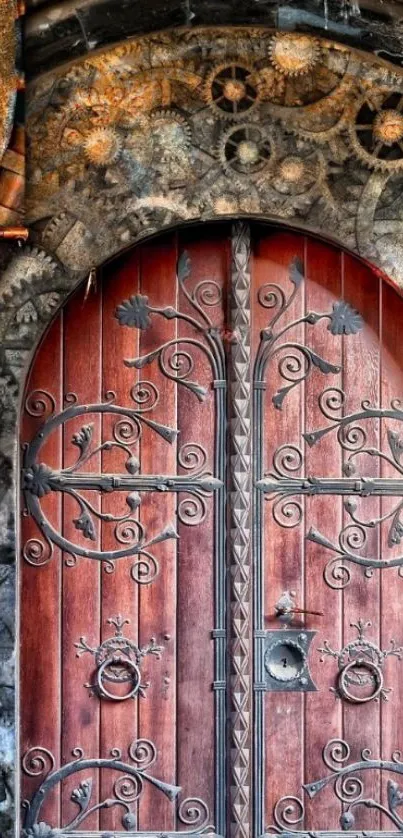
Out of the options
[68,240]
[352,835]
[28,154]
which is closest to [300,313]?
[68,240]

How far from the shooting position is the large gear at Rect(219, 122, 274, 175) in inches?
122

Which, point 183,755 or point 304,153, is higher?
point 304,153

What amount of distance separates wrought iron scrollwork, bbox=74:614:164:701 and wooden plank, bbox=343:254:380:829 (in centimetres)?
64

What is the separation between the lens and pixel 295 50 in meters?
3.04

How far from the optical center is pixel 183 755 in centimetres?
318

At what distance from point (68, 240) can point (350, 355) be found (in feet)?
3.11

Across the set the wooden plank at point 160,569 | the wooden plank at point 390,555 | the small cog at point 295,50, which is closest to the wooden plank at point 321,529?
the wooden plank at point 390,555

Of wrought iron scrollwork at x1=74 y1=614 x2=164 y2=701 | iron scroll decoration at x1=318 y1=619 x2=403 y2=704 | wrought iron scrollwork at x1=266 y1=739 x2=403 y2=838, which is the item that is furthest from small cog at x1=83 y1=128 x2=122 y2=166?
wrought iron scrollwork at x1=266 y1=739 x2=403 y2=838

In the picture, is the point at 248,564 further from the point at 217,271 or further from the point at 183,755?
the point at 217,271

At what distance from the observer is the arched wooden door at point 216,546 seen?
3.17 m

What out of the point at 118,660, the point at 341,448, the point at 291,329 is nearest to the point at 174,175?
the point at 291,329

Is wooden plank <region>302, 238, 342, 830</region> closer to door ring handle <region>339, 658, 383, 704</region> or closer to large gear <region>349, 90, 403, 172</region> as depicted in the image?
door ring handle <region>339, 658, 383, 704</region>

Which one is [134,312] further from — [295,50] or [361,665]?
[361,665]

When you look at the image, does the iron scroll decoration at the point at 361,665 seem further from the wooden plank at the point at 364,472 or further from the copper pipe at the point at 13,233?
the copper pipe at the point at 13,233
